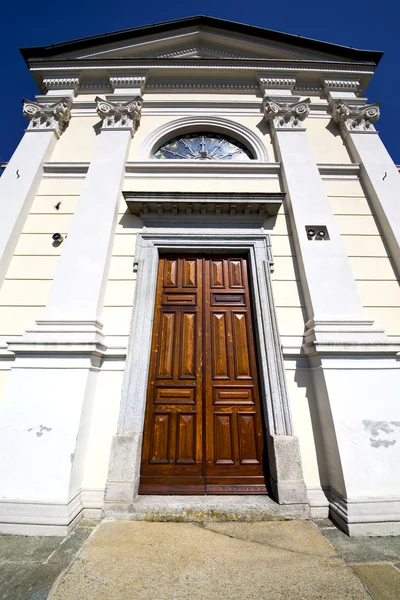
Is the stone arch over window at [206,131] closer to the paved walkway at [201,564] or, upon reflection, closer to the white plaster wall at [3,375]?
the white plaster wall at [3,375]

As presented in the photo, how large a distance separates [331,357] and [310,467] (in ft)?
4.55

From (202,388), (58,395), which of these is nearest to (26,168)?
(58,395)

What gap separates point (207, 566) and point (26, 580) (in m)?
1.36

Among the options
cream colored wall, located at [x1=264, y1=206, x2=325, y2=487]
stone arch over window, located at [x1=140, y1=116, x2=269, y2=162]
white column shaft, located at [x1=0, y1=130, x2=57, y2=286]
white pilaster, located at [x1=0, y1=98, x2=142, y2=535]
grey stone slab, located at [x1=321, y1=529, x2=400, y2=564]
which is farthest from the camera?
stone arch over window, located at [x1=140, y1=116, x2=269, y2=162]

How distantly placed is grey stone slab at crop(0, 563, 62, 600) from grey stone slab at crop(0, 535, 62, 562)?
10cm

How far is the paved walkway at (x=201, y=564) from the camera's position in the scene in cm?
172

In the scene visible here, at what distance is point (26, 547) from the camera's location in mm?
2326

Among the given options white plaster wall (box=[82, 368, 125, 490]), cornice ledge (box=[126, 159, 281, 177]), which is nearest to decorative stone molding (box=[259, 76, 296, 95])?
cornice ledge (box=[126, 159, 281, 177])

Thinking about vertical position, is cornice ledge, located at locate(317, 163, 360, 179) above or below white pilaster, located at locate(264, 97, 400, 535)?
above

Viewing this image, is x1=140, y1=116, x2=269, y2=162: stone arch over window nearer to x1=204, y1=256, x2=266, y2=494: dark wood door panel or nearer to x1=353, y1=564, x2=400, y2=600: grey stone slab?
x1=204, y1=256, x2=266, y2=494: dark wood door panel

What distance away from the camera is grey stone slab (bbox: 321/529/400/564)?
2.15 meters

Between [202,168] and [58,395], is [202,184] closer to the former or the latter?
[202,168]

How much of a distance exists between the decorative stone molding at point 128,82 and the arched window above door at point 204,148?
1796mm

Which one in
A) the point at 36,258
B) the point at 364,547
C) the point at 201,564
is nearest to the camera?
the point at 201,564
